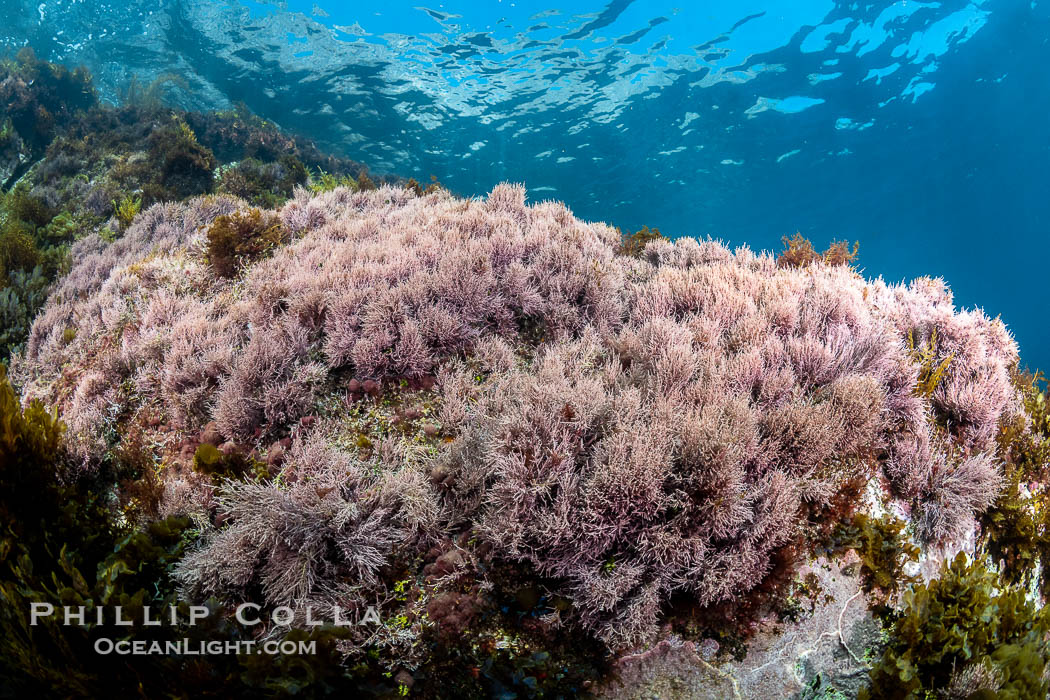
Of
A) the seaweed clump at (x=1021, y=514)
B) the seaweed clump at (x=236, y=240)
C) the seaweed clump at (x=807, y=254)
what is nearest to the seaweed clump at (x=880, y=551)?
the seaweed clump at (x=1021, y=514)

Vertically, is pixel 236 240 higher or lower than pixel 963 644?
higher

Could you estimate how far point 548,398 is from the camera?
340 cm

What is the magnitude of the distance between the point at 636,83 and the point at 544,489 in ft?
111

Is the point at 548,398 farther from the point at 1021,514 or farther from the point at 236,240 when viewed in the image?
the point at 236,240

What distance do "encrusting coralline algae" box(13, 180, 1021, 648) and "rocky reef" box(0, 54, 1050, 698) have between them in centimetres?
3

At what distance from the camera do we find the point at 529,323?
5430mm

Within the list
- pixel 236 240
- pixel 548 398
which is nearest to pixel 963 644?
pixel 548 398

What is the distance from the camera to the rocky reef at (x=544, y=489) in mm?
2691

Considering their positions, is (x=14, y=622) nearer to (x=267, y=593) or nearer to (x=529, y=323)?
(x=267, y=593)

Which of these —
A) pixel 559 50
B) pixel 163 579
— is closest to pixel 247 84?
pixel 559 50

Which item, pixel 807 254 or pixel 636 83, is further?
pixel 636 83

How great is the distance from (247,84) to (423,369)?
3796 centimetres

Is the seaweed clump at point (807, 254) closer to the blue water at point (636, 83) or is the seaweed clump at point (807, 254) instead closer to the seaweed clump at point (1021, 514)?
the seaweed clump at point (1021, 514)

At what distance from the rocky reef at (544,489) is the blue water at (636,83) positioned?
2545 centimetres
